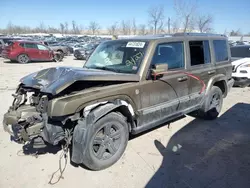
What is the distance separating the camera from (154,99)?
3.51 meters

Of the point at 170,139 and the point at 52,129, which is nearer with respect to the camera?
the point at 52,129

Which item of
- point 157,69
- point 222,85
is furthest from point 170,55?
point 222,85

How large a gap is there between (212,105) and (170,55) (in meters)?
2.00

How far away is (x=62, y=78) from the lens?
285cm

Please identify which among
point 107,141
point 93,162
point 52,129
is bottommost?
point 93,162

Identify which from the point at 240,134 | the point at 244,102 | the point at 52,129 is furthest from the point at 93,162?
the point at 244,102

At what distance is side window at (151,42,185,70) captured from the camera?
3.55m

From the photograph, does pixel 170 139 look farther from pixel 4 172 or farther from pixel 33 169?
pixel 4 172

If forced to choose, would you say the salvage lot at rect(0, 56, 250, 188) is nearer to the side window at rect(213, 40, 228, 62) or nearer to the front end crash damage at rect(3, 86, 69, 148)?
the front end crash damage at rect(3, 86, 69, 148)

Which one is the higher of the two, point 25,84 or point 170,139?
point 25,84

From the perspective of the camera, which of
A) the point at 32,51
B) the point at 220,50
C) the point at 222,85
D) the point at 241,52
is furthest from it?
the point at 32,51

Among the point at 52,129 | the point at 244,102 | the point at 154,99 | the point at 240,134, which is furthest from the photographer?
the point at 244,102

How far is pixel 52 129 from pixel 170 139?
90.0 inches

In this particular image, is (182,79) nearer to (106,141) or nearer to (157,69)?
(157,69)
